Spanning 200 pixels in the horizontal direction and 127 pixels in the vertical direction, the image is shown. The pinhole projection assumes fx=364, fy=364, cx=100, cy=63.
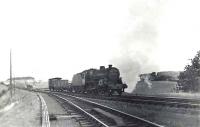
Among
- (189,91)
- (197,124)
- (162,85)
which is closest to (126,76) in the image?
(162,85)

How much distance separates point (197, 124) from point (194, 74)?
2699cm

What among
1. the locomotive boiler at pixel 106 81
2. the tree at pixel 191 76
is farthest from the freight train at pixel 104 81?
the tree at pixel 191 76

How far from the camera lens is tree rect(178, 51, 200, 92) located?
39028mm

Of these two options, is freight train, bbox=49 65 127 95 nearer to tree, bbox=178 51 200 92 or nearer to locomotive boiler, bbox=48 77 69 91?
tree, bbox=178 51 200 92

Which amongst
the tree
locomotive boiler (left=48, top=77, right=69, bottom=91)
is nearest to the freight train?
the tree

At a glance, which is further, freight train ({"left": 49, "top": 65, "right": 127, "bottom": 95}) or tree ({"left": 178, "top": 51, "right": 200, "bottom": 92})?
tree ({"left": 178, "top": 51, "right": 200, "bottom": 92})

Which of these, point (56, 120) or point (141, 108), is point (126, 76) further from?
point (56, 120)

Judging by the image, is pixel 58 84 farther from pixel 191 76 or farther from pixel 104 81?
pixel 191 76

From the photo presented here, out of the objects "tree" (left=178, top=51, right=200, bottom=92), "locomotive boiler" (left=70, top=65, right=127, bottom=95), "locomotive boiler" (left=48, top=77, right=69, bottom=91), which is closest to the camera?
"locomotive boiler" (left=70, top=65, right=127, bottom=95)

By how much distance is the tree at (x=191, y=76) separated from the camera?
39.0m

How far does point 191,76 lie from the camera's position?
129 feet

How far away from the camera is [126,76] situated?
173ft

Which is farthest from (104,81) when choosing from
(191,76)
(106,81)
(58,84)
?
(58,84)

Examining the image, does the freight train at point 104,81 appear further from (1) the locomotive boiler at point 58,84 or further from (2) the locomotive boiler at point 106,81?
(1) the locomotive boiler at point 58,84
